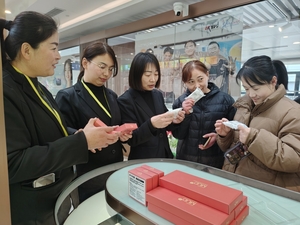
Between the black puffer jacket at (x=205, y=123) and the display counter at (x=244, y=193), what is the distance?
0.56 m

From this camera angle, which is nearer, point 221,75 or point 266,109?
point 266,109

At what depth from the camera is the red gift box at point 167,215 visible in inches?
27.8

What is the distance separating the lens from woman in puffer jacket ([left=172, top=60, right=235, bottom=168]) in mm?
1780

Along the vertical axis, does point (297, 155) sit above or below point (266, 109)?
below

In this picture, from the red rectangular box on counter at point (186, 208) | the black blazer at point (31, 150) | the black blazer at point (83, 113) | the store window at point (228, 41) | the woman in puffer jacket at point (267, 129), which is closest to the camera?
the red rectangular box on counter at point (186, 208)

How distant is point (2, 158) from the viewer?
44 cm

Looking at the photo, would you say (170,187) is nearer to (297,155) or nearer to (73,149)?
(73,149)

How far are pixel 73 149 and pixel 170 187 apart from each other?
0.41 meters

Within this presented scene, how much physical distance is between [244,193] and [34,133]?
3.10 ft

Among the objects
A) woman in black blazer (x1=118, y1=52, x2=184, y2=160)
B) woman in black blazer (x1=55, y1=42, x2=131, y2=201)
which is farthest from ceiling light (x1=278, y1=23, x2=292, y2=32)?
woman in black blazer (x1=55, y1=42, x2=131, y2=201)

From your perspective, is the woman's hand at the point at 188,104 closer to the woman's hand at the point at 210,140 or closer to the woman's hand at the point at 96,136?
the woman's hand at the point at 210,140

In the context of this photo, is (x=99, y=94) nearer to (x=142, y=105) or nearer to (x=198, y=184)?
(x=142, y=105)

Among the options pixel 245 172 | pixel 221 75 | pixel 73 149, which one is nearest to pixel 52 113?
pixel 73 149

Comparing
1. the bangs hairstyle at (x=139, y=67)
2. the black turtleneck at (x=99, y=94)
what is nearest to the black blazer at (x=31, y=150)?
the black turtleneck at (x=99, y=94)
